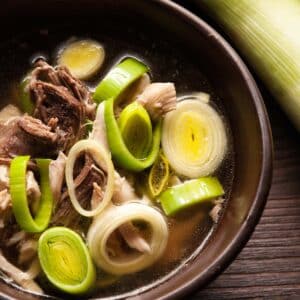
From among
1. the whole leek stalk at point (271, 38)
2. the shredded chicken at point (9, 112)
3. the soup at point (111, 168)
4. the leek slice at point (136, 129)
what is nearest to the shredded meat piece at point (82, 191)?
the soup at point (111, 168)

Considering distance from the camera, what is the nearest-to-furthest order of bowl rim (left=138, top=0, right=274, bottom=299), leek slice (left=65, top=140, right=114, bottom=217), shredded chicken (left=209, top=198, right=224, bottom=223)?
bowl rim (left=138, top=0, right=274, bottom=299)
leek slice (left=65, top=140, right=114, bottom=217)
shredded chicken (left=209, top=198, right=224, bottom=223)

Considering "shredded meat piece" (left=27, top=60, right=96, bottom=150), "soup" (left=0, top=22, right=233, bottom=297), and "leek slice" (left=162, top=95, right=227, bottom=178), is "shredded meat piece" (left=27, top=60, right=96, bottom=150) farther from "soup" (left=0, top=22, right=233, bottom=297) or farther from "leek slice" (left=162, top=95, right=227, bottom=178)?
"leek slice" (left=162, top=95, right=227, bottom=178)

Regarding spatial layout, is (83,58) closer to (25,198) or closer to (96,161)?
(96,161)

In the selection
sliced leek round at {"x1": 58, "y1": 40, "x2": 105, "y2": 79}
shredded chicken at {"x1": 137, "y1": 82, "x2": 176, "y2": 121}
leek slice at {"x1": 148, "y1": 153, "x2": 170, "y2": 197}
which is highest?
sliced leek round at {"x1": 58, "y1": 40, "x2": 105, "y2": 79}

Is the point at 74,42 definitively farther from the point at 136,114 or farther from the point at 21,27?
the point at 136,114

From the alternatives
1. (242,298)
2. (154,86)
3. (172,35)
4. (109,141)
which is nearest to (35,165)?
(109,141)

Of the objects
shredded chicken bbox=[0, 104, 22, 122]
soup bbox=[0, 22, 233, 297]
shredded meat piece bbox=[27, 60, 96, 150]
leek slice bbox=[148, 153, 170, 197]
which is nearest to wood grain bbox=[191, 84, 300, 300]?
soup bbox=[0, 22, 233, 297]

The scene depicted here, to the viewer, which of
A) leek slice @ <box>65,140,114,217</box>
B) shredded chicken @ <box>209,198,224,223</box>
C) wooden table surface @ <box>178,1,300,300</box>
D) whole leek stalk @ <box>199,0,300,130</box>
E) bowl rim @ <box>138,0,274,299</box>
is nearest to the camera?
bowl rim @ <box>138,0,274,299</box>
